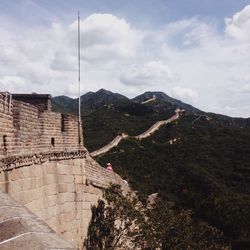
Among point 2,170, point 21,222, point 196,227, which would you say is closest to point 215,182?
point 196,227

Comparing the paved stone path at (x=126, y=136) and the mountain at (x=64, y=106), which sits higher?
the mountain at (x=64, y=106)

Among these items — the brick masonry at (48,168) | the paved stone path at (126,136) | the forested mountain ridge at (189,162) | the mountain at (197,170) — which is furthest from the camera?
the paved stone path at (126,136)

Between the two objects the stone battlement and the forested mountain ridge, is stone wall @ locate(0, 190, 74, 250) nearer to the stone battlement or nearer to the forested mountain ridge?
the stone battlement

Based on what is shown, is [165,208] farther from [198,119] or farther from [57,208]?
[198,119]

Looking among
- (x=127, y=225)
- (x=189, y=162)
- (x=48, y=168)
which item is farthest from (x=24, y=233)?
(x=189, y=162)

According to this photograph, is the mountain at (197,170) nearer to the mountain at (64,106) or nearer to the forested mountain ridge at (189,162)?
the forested mountain ridge at (189,162)

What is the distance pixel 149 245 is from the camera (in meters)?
11.7

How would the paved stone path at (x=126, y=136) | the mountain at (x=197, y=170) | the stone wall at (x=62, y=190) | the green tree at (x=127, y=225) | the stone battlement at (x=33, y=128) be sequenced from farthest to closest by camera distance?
the paved stone path at (x=126, y=136)
the mountain at (x=197, y=170)
the green tree at (x=127, y=225)
the stone wall at (x=62, y=190)
the stone battlement at (x=33, y=128)

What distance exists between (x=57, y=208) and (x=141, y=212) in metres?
3.94

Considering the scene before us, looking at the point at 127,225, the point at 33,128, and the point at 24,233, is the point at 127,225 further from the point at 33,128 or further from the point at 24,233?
the point at 24,233

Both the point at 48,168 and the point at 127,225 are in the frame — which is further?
the point at 127,225

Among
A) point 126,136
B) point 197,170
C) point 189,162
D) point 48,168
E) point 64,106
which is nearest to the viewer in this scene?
point 48,168

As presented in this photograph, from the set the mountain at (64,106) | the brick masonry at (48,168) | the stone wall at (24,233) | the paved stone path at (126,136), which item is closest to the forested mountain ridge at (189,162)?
the paved stone path at (126,136)

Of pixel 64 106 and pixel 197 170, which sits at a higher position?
pixel 64 106
